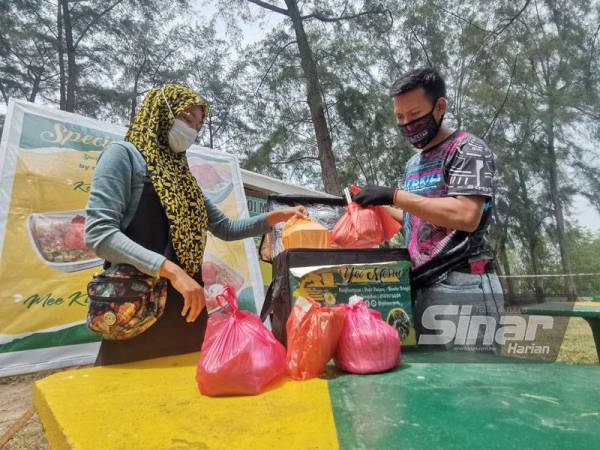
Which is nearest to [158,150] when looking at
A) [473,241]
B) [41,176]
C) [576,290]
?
[473,241]

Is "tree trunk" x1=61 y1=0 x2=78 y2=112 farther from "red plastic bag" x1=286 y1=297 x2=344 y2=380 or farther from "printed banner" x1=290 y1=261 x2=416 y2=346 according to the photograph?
"red plastic bag" x1=286 y1=297 x2=344 y2=380

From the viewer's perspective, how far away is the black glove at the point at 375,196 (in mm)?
1445

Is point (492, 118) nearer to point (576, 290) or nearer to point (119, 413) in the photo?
point (576, 290)

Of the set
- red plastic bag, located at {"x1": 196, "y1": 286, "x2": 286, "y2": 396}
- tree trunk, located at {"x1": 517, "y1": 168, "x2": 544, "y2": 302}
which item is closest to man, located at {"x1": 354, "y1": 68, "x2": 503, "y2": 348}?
red plastic bag, located at {"x1": 196, "y1": 286, "x2": 286, "y2": 396}

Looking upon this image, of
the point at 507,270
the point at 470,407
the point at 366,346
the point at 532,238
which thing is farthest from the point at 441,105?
the point at 507,270

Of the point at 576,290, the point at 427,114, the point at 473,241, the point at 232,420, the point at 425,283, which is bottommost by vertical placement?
the point at 576,290

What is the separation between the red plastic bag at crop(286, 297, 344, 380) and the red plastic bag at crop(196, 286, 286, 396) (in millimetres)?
45

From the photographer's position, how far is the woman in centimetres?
123

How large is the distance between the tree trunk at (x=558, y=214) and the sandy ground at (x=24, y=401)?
21.1 ft

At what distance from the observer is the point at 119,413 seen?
0.87 meters

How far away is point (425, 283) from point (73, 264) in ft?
10.7

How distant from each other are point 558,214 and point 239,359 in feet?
43.0

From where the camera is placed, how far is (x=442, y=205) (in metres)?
1.28

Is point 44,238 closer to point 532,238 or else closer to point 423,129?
point 423,129
